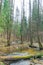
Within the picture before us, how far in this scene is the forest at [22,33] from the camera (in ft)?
41.4

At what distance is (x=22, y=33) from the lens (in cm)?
3020

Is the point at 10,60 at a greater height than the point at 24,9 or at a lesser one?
lesser

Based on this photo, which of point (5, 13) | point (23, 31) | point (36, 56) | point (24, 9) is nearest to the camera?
point (36, 56)

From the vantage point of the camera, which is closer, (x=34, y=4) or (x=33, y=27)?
(x=33, y=27)

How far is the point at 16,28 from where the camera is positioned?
3178 cm

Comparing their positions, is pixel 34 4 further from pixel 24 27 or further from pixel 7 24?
pixel 7 24

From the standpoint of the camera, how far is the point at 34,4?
91.8ft

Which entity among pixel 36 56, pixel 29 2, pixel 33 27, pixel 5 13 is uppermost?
pixel 29 2

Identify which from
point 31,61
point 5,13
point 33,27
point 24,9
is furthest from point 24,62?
point 24,9

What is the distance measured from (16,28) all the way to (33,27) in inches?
337

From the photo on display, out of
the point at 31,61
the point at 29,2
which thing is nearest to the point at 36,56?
the point at 31,61

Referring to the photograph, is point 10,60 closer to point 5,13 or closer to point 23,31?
point 5,13

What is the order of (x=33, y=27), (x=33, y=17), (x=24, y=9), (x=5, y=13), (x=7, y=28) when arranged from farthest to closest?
Result: 1. (x=24, y=9)
2. (x=33, y=17)
3. (x=33, y=27)
4. (x=7, y=28)
5. (x=5, y=13)

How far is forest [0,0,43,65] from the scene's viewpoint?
41.4 feet
